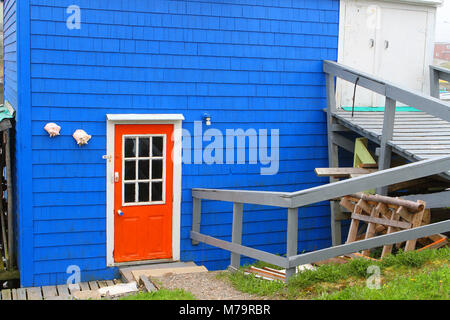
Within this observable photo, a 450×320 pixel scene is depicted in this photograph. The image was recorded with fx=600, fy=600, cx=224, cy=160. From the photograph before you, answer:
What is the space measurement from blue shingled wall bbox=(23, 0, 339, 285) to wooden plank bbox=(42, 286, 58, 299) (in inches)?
4.3

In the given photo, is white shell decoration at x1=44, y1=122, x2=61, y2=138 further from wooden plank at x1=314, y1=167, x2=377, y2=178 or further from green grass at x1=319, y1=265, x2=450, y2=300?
green grass at x1=319, y1=265, x2=450, y2=300

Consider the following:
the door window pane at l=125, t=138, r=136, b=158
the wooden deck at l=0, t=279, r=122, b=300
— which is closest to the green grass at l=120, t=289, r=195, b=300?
the wooden deck at l=0, t=279, r=122, b=300

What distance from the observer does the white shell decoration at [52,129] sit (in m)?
7.61

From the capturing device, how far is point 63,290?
7.75 metres

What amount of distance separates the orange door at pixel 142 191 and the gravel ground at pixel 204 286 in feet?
4.37

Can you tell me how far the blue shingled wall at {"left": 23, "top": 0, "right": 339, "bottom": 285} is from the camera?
7.72 m

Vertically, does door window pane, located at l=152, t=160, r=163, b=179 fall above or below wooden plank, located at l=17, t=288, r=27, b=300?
above

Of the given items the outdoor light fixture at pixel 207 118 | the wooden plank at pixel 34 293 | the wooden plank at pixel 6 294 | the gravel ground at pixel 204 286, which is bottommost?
the wooden plank at pixel 34 293

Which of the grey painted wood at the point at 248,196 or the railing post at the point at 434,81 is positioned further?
the railing post at the point at 434,81

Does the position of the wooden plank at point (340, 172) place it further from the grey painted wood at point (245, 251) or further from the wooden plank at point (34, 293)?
the wooden plank at point (34, 293)

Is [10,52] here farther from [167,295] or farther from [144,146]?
[167,295]

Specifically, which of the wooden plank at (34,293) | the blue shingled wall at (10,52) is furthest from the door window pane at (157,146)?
the wooden plank at (34,293)

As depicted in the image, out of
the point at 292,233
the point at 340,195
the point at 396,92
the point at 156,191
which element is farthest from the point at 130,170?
the point at 396,92
